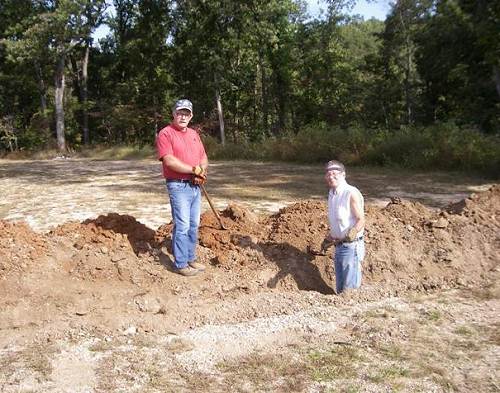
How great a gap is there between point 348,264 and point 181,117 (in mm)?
2070

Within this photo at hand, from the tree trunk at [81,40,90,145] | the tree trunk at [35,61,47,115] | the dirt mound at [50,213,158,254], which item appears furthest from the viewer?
the tree trunk at [81,40,90,145]

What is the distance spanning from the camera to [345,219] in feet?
14.9

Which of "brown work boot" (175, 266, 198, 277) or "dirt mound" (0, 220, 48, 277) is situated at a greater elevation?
"dirt mound" (0, 220, 48, 277)

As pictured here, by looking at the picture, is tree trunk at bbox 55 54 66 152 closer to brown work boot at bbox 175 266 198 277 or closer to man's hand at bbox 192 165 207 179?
brown work boot at bbox 175 266 198 277

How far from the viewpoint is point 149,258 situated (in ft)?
17.0

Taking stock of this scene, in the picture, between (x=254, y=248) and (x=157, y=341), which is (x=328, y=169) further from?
(x=157, y=341)

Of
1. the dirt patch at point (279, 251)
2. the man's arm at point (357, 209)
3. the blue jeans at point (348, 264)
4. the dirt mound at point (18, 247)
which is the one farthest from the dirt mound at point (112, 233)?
the man's arm at point (357, 209)

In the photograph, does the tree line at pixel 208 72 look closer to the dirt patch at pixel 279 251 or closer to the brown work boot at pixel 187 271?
the dirt patch at pixel 279 251

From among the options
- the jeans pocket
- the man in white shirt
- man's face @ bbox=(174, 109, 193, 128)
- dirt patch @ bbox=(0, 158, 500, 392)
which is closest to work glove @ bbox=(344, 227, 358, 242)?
the man in white shirt

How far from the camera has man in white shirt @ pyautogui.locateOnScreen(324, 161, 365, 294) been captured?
14.6 feet

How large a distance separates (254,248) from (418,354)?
2.31 m

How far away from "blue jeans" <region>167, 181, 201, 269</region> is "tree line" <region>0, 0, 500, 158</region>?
20430mm

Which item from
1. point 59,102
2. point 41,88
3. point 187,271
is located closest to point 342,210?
point 187,271

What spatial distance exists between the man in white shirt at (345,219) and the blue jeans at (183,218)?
1.31 metres
